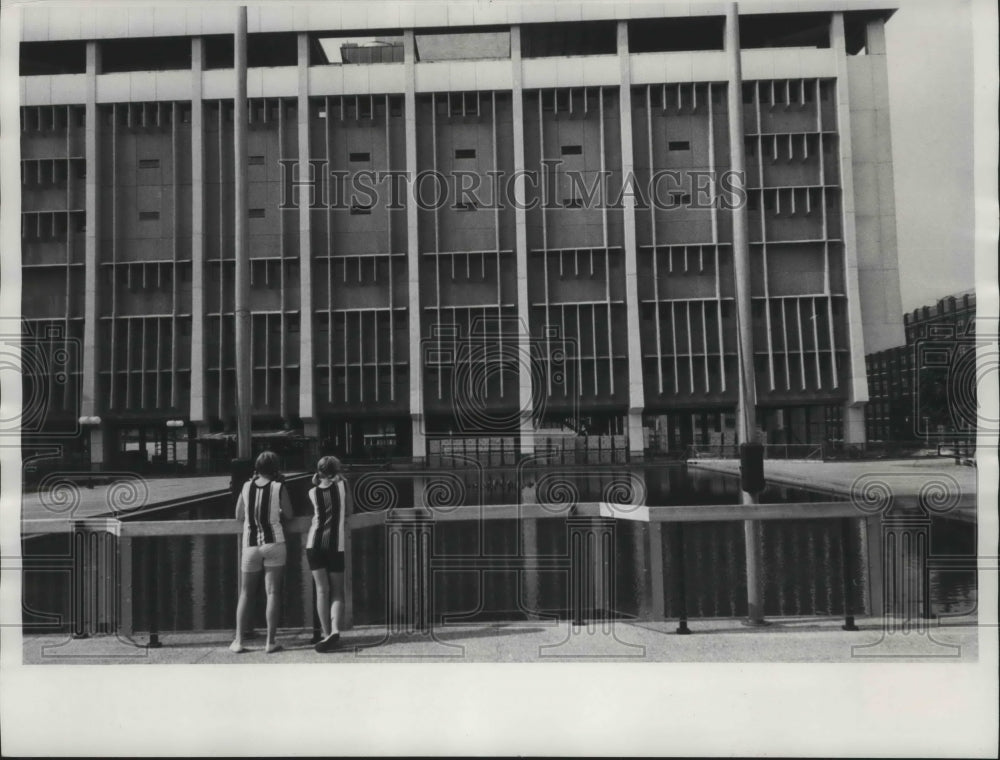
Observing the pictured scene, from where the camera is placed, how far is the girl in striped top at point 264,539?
23.2ft

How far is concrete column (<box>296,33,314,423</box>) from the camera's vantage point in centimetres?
2517

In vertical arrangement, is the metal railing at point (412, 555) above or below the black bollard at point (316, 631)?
above

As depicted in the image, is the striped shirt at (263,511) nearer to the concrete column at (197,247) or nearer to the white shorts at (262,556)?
the white shorts at (262,556)

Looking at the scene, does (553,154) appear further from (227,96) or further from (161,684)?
(161,684)

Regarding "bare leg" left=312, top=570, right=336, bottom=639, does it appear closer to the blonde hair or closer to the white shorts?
the white shorts

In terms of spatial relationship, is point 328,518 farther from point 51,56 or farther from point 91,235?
point 91,235

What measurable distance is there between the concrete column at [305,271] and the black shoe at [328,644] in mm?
18455

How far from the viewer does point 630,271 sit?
28547 mm

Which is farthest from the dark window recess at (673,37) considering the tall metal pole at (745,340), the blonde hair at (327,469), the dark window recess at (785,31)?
the blonde hair at (327,469)

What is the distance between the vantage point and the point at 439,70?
92.5ft

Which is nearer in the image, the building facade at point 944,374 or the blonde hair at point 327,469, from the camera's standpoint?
the blonde hair at point 327,469

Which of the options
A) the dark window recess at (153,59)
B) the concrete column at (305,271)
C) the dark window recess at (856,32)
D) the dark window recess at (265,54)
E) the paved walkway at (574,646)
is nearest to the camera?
the paved walkway at (574,646)

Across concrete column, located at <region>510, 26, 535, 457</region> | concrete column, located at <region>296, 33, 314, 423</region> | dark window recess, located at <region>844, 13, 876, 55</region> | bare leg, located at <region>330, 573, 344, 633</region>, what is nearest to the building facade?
bare leg, located at <region>330, 573, 344, 633</region>

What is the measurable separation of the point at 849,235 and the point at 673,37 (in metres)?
9.47
